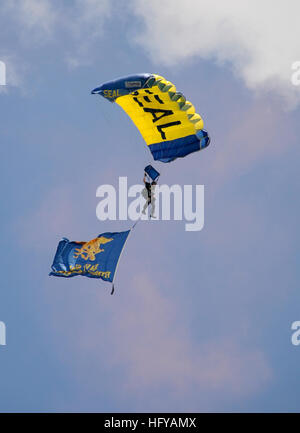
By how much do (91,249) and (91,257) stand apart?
1.50ft

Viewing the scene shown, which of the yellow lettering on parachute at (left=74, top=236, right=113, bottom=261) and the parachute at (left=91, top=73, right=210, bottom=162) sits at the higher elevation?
the parachute at (left=91, top=73, right=210, bottom=162)

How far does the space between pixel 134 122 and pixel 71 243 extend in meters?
6.40

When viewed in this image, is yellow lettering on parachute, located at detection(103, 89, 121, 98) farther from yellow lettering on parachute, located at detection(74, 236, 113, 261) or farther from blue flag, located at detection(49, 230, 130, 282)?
yellow lettering on parachute, located at detection(74, 236, 113, 261)

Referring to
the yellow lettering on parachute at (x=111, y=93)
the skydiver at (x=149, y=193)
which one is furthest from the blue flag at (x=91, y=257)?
the yellow lettering on parachute at (x=111, y=93)

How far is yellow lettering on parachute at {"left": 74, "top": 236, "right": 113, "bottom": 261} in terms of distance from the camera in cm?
4275

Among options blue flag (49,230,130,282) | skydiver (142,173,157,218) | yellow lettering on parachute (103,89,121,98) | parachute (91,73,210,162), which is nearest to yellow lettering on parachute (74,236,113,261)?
blue flag (49,230,130,282)

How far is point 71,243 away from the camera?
1715 inches

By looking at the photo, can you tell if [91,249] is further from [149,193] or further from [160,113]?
[160,113]

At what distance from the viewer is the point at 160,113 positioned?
41219 mm

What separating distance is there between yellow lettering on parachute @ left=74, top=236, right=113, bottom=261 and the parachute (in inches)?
181

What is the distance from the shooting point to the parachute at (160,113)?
38781 millimetres
